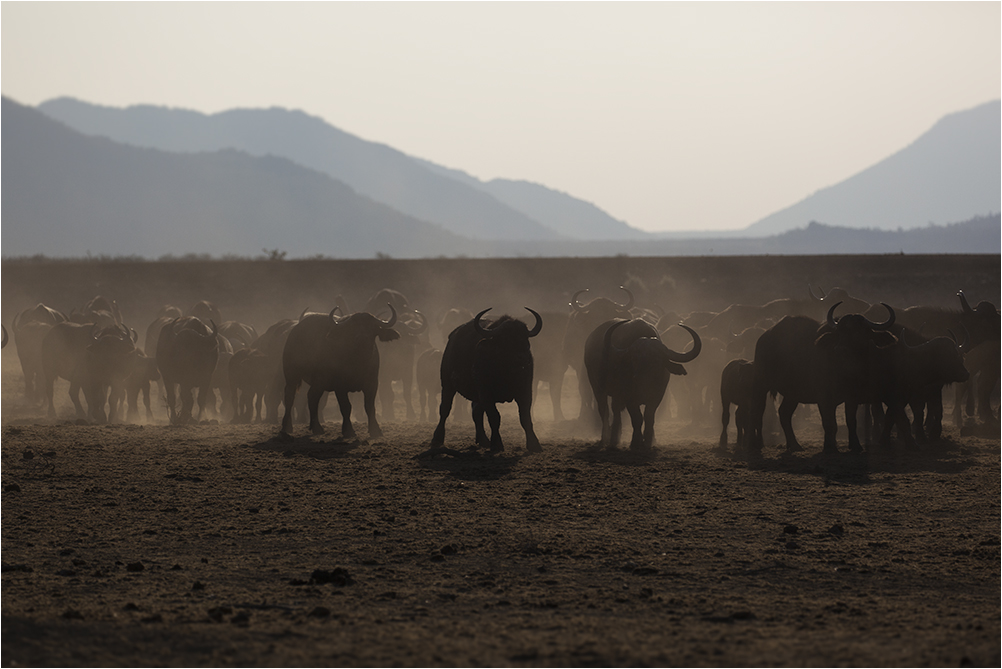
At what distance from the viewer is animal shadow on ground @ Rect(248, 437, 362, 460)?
1460 centimetres

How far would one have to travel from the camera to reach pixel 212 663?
6117 mm

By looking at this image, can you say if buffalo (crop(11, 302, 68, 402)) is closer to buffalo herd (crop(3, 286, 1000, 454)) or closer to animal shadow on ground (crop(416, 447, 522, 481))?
buffalo herd (crop(3, 286, 1000, 454))

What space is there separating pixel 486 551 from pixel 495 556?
0.60ft

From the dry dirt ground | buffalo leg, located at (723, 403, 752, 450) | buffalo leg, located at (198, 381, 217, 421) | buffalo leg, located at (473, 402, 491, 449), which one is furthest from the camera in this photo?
buffalo leg, located at (198, 381, 217, 421)

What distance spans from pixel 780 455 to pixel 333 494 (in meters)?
6.44

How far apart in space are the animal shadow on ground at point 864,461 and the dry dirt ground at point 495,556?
0.07 metres

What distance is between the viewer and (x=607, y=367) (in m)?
15.4

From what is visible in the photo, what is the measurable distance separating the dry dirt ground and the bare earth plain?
3 centimetres

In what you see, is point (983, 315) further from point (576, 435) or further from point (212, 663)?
point (212, 663)

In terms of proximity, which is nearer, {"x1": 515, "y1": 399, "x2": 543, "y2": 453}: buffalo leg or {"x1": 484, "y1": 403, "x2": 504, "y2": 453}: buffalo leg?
{"x1": 484, "y1": 403, "x2": 504, "y2": 453}: buffalo leg

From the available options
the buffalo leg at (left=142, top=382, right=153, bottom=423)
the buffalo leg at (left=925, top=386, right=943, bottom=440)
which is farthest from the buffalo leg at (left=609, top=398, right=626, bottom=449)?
the buffalo leg at (left=142, top=382, right=153, bottom=423)

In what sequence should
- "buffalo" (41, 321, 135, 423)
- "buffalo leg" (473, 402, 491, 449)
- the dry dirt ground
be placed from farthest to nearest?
"buffalo" (41, 321, 135, 423), "buffalo leg" (473, 402, 491, 449), the dry dirt ground

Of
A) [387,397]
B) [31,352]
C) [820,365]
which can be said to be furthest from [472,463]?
[31,352]

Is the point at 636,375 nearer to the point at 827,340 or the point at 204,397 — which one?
the point at 827,340
